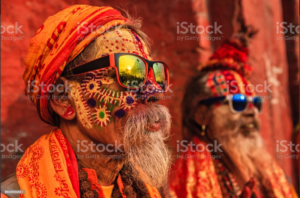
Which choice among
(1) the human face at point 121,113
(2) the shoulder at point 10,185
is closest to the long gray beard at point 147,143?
(1) the human face at point 121,113

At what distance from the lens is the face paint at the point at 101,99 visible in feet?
6.28

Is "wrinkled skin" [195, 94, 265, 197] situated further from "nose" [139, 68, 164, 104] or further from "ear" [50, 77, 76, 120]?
"ear" [50, 77, 76, 120]

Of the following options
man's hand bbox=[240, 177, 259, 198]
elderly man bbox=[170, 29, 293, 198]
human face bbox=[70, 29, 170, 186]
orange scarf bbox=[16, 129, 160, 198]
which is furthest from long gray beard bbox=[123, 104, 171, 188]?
man's hand bbox=[240, 177, 259, 198]

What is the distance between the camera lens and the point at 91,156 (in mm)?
2027

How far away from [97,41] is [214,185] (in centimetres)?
171

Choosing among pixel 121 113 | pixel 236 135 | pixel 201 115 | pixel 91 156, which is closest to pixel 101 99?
pixel 121 113

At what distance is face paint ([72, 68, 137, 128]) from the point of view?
192 cm

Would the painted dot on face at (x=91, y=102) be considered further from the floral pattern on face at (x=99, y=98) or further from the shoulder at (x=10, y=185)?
the shoulder at (x=10, y=185)

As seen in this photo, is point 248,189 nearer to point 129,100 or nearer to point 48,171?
point 129,100

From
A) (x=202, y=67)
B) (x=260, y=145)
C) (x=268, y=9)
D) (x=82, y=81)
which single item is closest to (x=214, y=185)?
(x=260, y=145)

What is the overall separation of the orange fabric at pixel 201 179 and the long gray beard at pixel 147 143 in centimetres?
81

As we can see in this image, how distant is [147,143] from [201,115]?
1411 millimetres

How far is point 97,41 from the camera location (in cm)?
202

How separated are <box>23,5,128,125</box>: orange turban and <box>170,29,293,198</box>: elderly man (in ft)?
4.95
